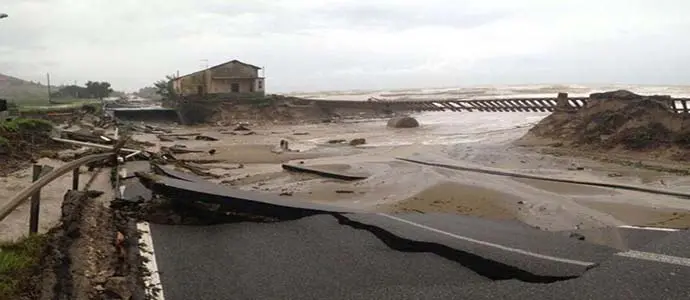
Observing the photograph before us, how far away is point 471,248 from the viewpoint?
6.11 metres

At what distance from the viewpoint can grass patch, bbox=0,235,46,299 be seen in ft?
13.3

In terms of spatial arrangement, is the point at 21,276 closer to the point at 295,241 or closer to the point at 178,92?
the point at 295,241

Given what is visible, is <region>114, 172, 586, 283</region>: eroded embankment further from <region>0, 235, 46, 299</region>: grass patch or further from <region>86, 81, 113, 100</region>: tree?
<region>86, 81, 113, 100</region>: tree

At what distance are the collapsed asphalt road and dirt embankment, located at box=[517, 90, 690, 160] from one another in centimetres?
1193

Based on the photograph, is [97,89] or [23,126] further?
[97,89]

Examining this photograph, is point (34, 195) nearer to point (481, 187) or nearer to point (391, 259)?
point (391, 259)

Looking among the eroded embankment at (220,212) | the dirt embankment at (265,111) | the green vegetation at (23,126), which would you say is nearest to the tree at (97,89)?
the dirt embankment at (265,111)

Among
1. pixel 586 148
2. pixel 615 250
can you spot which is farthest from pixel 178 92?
pixel 615 250

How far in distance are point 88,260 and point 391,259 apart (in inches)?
121

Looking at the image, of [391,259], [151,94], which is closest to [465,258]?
[391,259]

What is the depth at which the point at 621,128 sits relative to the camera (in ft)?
63.9

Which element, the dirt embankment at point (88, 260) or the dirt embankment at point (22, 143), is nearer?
the dirt embankment at point (88, 260)

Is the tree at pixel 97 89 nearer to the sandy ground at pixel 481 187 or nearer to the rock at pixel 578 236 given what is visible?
the sandy ground at pixel 481 187

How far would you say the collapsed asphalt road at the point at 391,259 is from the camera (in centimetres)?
486
